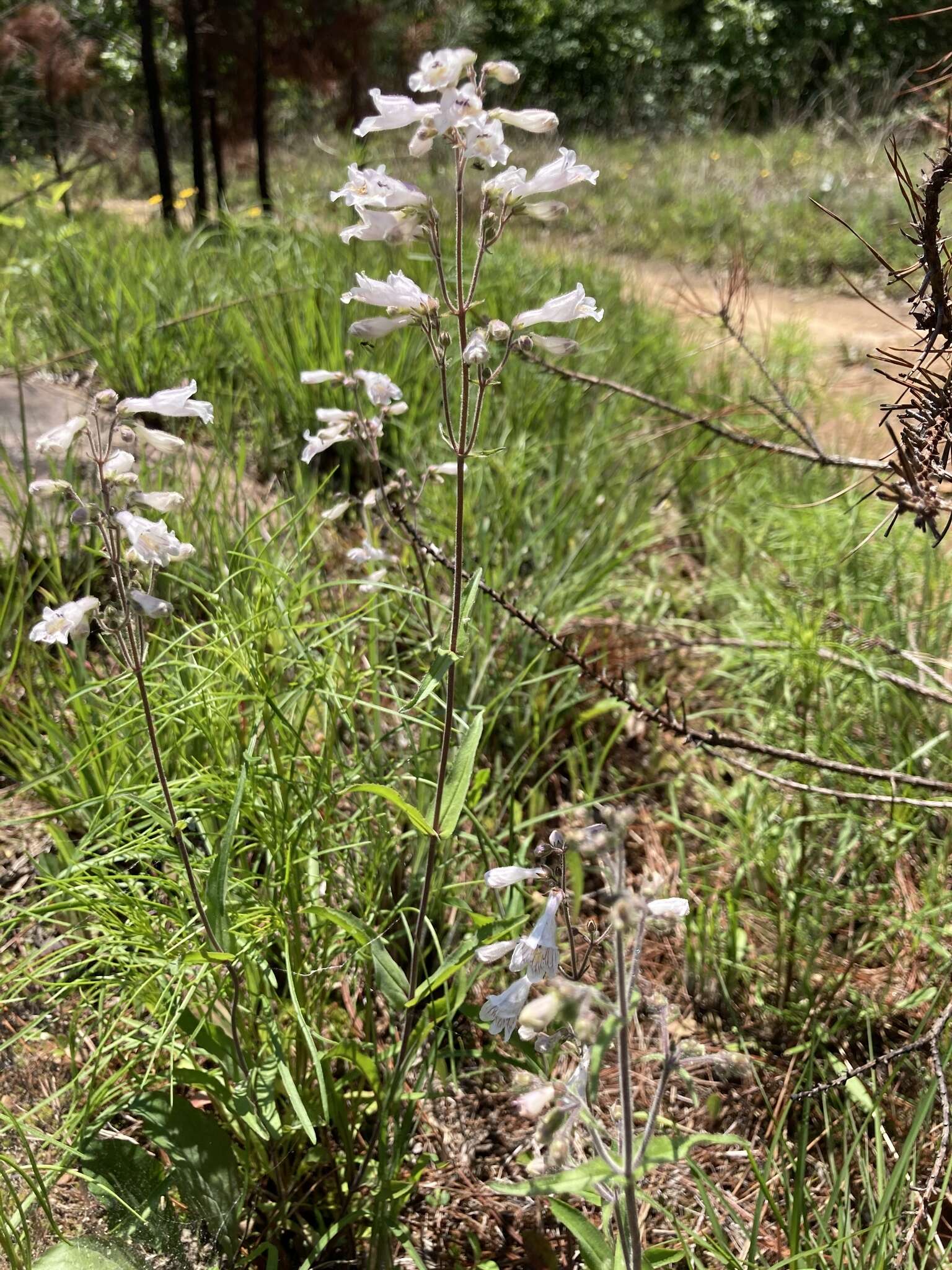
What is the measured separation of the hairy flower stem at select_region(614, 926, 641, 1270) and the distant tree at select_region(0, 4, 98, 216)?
8001 millimetres

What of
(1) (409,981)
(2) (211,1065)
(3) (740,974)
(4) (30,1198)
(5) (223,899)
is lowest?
(3) (740,974)

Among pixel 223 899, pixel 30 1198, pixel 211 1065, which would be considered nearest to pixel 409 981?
pixel 223 899

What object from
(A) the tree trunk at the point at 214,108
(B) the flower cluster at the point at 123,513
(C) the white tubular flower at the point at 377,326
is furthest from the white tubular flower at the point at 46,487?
(A) the tree trunk at the point at 214,108

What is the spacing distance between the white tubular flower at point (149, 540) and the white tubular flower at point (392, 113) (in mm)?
564

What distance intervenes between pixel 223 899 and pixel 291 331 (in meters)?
2.54

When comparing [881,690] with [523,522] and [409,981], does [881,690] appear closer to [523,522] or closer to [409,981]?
[523,522]

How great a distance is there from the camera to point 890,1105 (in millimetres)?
1541

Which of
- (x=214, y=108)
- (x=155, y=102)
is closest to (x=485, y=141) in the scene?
(x=155, y=102)

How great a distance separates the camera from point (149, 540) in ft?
3.99

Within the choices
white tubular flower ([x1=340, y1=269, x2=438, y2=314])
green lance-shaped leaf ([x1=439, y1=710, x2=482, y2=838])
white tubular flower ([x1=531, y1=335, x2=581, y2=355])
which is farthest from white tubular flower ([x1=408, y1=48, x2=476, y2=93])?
green lance-shaped leaf ([x1=439, y1=710, x2=482, y2=838])

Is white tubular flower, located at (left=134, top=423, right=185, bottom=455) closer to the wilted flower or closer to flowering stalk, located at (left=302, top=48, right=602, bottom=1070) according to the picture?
flowering stalk, located at (left=302, top=48, right=602, bottom=1070)

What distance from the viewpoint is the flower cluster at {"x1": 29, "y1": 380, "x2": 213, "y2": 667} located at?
1175mm

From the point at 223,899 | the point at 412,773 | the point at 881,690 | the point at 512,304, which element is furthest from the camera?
the point at 512,304

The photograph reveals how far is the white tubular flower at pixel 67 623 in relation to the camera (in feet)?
4.11
